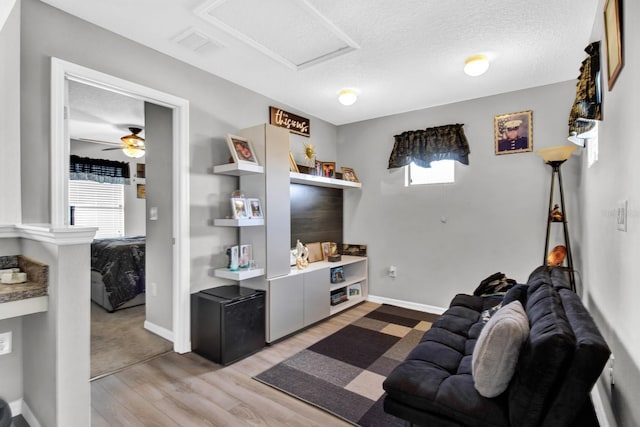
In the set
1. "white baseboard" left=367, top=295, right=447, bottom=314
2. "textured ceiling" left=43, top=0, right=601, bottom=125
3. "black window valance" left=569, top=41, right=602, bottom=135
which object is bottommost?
"white baseboard" left=367, top=295, right=447, bottom=314

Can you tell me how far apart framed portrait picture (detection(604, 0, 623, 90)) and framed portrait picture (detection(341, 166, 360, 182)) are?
304 centimetres

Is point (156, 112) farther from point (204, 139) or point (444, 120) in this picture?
point (444, 120)

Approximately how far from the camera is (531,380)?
→ 1196mm

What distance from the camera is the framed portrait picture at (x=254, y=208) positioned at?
304cm

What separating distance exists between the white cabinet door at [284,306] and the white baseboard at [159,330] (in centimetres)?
101

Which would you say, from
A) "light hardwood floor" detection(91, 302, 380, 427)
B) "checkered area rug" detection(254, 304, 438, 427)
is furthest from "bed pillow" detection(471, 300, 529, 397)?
"light hardwood floor" detection(91, 302, 380, 427)

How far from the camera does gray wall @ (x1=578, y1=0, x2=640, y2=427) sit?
4.15 feet

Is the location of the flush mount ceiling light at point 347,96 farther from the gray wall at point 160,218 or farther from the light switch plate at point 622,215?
the light switch plate at point 622,215

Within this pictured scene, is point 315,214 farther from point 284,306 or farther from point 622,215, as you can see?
point 622,215

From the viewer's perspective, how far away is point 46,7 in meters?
2.10

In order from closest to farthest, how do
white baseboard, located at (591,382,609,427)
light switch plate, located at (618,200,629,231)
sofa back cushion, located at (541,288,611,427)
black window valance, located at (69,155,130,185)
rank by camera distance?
sofa back cushion, located at (541,288,611,427) < light switch plate, located at (618,200,629,231) < white baseboard, located at (591,382,609,427) < black window valance, located at (69,155,130,185)

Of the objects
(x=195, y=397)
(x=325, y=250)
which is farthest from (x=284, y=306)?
(x=325, y=250)

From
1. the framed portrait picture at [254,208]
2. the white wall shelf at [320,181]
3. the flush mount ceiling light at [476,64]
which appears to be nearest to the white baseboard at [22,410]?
the framed portrait picture at [254,208]

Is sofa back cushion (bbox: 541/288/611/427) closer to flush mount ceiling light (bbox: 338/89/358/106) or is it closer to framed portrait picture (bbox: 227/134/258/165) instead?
framed portrait picture (bbox: 227/134/258/165)
